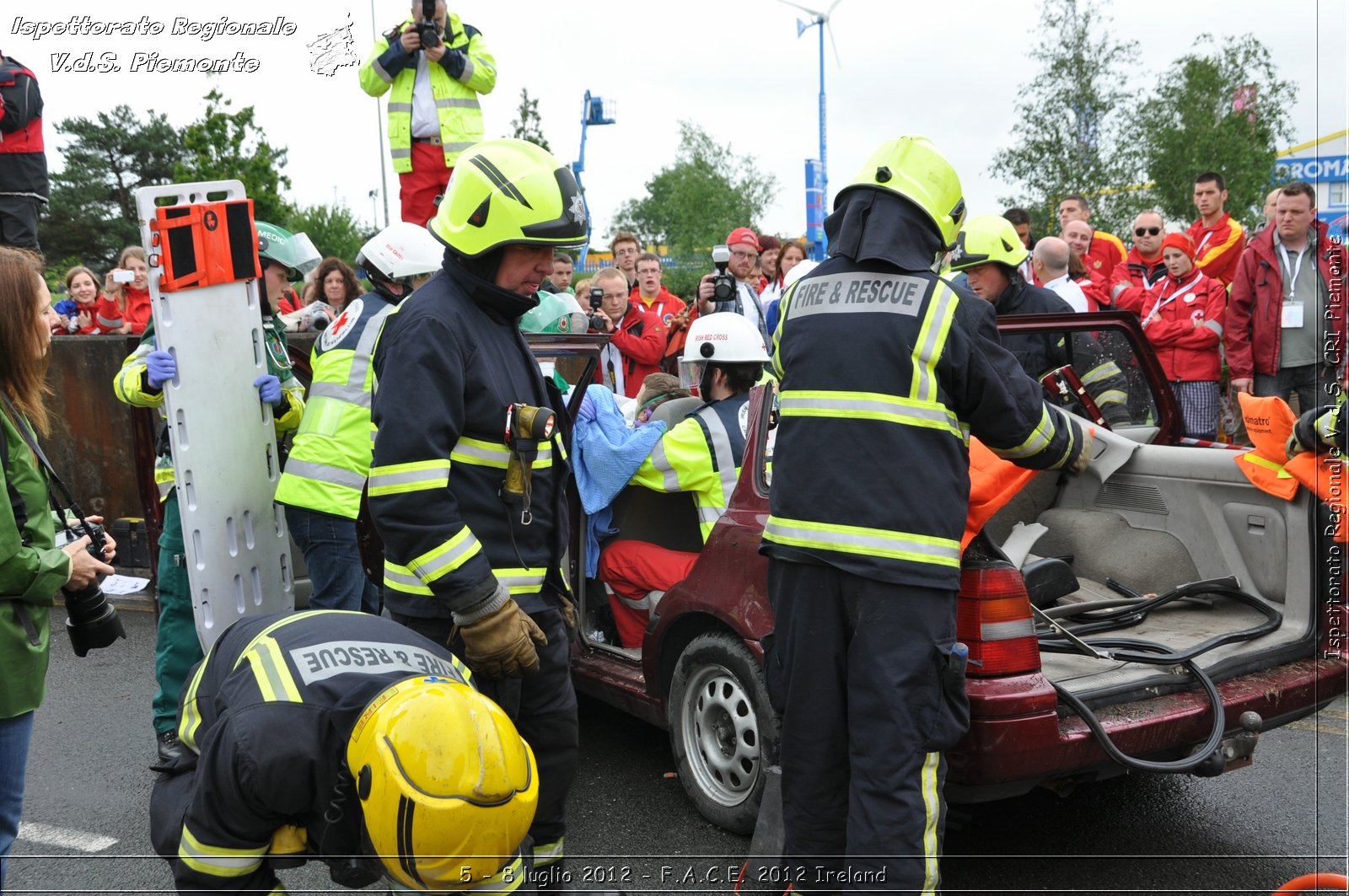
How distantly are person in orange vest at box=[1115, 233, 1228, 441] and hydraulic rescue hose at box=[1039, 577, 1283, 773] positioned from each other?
371cm

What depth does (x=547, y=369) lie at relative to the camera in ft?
15.1

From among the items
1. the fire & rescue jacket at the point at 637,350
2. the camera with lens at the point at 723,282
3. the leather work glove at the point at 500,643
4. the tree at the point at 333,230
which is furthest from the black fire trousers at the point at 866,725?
the tree at the point at 333,230

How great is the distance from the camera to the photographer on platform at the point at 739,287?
7.20 meters

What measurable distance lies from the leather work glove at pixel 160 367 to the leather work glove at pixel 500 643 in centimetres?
168

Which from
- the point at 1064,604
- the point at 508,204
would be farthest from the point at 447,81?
the point at 1064,604

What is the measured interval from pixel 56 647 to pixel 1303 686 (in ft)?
20.7

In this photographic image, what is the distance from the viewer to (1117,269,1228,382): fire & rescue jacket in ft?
24.5

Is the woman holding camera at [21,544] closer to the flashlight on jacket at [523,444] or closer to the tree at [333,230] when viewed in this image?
the flashlight on jacket at [523,444]

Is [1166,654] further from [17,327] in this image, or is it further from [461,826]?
[17,327]

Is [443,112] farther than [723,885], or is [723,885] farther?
[443,112]

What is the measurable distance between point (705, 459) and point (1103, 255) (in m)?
6.53

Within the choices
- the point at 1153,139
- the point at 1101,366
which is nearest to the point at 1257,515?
the point at 1101,366

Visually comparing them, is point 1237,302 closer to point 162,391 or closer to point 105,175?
point 162,391

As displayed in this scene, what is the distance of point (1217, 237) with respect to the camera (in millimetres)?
8305
